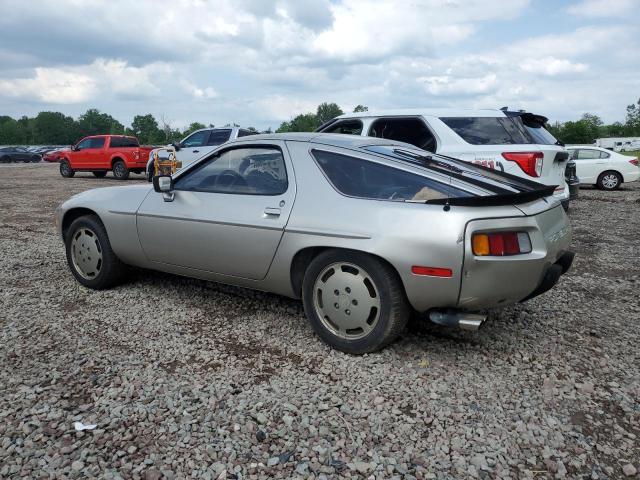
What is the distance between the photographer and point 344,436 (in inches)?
96.4

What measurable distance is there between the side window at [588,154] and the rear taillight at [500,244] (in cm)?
1501

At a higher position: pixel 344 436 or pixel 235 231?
pixel 235 231

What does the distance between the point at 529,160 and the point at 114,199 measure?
16.2ft

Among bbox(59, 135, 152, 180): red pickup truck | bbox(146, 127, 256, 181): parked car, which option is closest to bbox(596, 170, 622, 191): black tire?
bbox(146, 127, 256, 181): parked car

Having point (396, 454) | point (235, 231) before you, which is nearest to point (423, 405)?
point (396, 454)

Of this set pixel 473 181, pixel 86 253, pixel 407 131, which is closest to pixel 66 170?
pixel 407 131

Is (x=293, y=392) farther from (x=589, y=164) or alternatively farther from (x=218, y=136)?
(x=589, y=164)

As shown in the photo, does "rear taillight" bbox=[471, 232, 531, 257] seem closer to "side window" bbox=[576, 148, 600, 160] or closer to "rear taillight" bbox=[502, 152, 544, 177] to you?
"rear taillight" bbox=[502, 152, 544, 177]

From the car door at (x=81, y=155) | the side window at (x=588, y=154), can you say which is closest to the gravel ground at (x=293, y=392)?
the side window at (x=588, y=154)

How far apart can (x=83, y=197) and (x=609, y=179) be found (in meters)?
15.9

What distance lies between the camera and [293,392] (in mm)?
2840

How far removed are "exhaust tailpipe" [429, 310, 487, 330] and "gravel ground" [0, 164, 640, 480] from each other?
331 millimetres

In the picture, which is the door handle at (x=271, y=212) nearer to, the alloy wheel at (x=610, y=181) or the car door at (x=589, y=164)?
the car door at (x=589, y=164)

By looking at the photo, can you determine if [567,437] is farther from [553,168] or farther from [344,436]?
[553,168]
